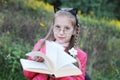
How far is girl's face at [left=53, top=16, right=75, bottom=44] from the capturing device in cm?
460

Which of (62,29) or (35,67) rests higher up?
(62,29)

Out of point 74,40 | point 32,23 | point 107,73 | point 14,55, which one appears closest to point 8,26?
point 32,23

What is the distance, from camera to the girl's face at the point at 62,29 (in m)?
4.60

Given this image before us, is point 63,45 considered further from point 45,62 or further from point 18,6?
point 18,6

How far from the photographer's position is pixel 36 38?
7707 millimetres

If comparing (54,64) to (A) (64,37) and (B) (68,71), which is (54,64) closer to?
(B) (68,71)

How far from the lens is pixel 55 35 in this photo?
4.62 meters

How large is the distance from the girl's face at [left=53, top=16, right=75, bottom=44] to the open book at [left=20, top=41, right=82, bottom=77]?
18cm

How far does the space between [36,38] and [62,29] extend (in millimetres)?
3146

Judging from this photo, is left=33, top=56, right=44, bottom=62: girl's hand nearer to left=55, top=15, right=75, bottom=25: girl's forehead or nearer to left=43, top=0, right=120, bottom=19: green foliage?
left=55, top=15, right=75, bottom=25: girl's forehead

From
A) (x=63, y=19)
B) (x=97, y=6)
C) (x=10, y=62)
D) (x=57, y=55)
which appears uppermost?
(x=63, y=19)

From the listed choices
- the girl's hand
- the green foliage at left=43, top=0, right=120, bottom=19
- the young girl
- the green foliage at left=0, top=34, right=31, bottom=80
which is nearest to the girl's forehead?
the young girl

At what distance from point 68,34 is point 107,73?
3375mm

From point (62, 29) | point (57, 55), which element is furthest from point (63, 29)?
point (57, 55)
